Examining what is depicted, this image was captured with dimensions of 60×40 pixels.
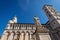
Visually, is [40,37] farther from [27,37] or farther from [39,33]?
[27,37]

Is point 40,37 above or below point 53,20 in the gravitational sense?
below

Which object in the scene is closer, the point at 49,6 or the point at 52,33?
the point at 52,33

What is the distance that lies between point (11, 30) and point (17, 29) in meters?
1.32

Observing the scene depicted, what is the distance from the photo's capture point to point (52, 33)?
19438 mm

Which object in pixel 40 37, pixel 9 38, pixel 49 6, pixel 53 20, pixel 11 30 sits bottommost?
pixel 40 37

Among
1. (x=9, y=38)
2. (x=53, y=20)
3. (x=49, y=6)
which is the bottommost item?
(x=9, y=38)

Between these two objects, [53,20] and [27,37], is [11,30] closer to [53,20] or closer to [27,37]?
[27,37]

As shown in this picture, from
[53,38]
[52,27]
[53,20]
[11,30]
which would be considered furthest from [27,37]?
[53,20]

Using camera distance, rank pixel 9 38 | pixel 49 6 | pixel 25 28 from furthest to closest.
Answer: pixel 49 6 → pixel 25 28 → pixel 9 38

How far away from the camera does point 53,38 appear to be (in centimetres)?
1845

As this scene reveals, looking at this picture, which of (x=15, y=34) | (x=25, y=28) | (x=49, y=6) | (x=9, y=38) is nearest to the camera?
(x=9, y=38)

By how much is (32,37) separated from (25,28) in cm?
312

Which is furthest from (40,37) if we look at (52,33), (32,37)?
(52,33)

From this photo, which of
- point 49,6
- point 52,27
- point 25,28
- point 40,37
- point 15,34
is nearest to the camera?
point 40,37
